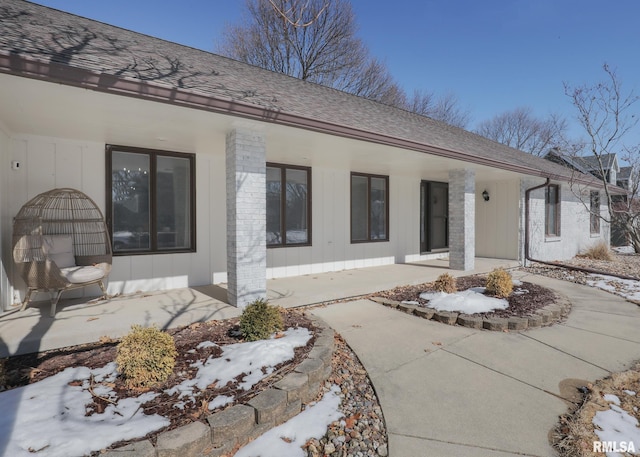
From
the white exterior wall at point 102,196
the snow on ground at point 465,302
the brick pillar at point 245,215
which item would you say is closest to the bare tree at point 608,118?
the snow on ground at point 465,302

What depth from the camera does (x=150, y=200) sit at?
527 centimetres

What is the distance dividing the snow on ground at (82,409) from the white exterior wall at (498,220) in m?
8.26

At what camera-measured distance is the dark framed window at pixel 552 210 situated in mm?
10102

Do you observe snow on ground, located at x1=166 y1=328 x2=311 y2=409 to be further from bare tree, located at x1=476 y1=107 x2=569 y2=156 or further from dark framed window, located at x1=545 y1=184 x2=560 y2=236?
bare tree, located at x1=476 y1=107 x2=569 y2=156

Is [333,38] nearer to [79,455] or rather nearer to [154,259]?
[154,259]

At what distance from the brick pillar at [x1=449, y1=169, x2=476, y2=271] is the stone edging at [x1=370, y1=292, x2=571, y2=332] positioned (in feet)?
8.69

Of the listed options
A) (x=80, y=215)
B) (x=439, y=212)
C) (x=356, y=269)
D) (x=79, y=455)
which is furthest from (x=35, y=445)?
(x=439, y=212)

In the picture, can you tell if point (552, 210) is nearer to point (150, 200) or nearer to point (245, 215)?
point (245, 215)

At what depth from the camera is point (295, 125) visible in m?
4.18

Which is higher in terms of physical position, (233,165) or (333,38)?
(333,38)

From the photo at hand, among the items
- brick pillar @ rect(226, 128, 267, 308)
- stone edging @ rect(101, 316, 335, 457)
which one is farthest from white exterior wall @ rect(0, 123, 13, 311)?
stone edging @ rect(101, 316, 335, 457)

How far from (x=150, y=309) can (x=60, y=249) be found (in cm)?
154

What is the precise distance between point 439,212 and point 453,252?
2283 millimetres

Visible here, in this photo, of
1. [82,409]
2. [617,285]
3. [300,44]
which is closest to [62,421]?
[82,409]
